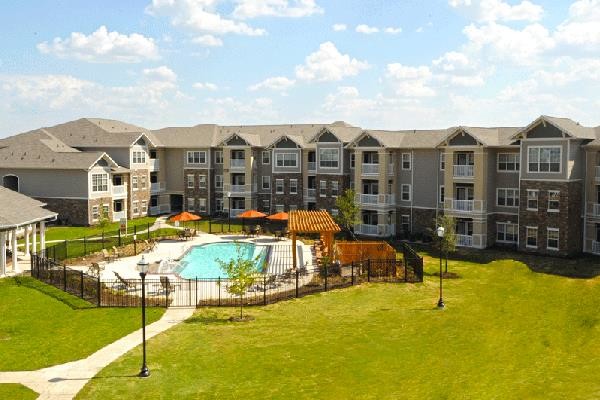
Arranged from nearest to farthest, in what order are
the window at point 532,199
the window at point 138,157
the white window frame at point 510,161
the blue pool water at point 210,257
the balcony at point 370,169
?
the blue pool water at point 210,257 < the window at point 532,199 < the white window frame at point 510,161 < the balcony at point 370,169 < the window at point 138,157

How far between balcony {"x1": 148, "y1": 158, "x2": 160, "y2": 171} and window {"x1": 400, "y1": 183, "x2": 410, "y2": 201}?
94.1ft

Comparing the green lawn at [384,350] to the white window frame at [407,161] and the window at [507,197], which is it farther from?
the white window frame at [407,161]

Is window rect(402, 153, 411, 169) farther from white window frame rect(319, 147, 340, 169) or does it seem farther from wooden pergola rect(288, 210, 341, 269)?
wooden pergola rect(288, 210, 341, 269)

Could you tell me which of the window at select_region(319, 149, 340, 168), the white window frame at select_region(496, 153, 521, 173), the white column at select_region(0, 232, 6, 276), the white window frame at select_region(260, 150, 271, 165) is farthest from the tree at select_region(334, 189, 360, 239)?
the white column at select_region(0, 232, 6, 276)

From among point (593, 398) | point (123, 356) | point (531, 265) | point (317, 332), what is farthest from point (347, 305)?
point (531, 265)

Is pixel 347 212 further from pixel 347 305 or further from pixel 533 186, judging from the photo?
pixel 347 305

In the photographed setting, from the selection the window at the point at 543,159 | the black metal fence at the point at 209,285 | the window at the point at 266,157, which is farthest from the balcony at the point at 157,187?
the window at the point at 543,159

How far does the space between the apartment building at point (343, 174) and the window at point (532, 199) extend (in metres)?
0.07

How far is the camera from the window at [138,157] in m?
59.9

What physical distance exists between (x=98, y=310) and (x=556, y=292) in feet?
73.7

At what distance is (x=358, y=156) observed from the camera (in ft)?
165

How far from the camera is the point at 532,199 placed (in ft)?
132

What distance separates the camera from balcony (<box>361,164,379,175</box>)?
163 feet

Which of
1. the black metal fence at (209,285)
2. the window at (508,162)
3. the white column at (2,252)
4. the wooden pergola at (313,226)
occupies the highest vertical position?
the window at (508,162)
